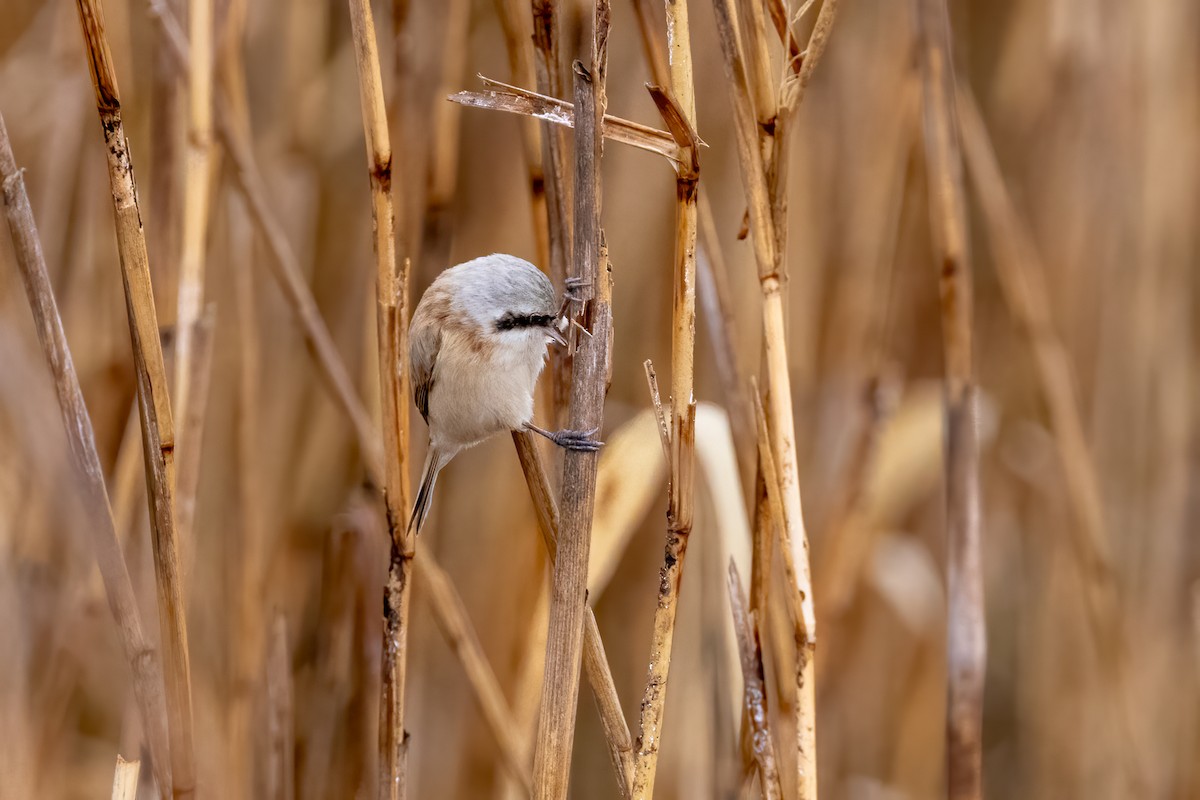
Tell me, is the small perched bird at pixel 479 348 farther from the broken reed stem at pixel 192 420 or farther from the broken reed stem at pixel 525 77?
the broken reed stem at pixel 192 420

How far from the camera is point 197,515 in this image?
1.29 m

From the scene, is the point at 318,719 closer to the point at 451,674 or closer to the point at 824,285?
the point at 451,674

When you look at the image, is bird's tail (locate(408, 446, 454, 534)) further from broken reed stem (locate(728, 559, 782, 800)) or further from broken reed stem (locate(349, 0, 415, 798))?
broken reed stem (locate(728, 559, 782, 800))

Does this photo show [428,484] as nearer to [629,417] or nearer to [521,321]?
[521,321]

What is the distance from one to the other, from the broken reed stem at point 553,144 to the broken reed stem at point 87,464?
332 millimetres

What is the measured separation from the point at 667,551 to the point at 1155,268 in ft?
3.39

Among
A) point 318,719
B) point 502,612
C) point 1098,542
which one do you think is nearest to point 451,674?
point 502,612

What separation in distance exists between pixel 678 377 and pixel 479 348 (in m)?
0.27

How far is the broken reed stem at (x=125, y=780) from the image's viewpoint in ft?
Result: 2.35

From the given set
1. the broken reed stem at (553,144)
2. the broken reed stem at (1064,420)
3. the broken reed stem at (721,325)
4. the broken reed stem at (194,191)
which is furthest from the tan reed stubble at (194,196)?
the broken reed stem at (1064,420)

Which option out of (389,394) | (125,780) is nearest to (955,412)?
(389,394)

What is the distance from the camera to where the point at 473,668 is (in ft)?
2.96

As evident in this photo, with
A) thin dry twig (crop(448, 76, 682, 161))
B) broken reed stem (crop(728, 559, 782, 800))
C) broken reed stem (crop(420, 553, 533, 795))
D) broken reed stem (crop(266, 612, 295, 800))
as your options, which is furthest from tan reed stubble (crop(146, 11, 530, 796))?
thin dry twig (crop(448, 76, 682, 161))

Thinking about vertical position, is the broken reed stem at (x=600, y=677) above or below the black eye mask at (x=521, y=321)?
below
